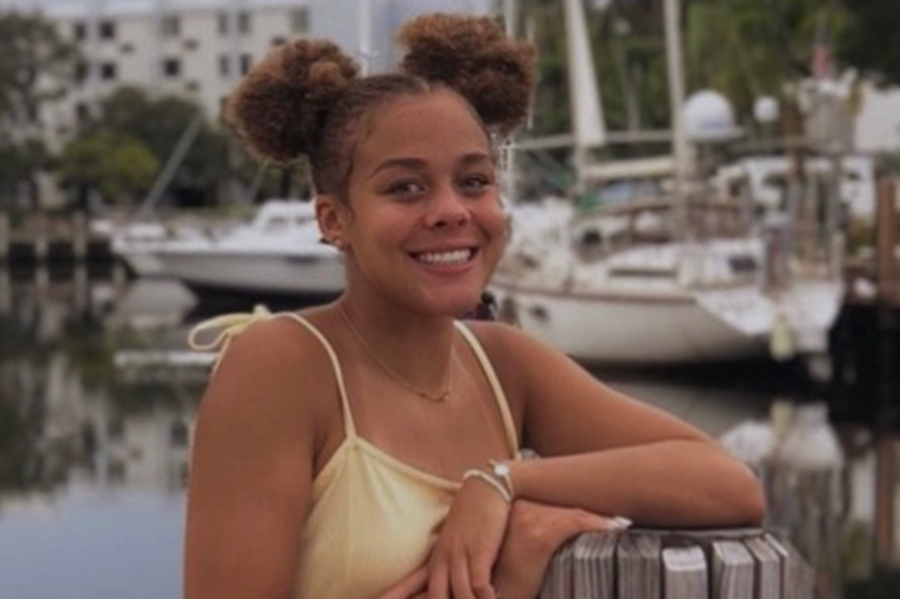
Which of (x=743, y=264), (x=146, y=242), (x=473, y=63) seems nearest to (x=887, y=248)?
(x=743, y=264)

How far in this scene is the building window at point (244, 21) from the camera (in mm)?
73250

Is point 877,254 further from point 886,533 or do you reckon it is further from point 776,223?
point 886,533

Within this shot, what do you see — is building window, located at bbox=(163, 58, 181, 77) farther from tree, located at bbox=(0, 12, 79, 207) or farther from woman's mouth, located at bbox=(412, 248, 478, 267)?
woman's mouth, located at bbox=(412, 248, 478, 267)

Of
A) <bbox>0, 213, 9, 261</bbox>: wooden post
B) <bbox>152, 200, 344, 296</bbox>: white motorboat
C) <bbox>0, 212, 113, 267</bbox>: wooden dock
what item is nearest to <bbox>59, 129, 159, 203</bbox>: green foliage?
<bbox>0, 212, 113, 267</bbox>: wooden dock

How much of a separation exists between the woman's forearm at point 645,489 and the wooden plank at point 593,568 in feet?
0.40

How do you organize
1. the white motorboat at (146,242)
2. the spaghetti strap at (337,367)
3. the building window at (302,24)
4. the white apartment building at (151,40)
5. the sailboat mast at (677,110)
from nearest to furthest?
the spaghetti strap at (337,367) < the building window at (302,24) < the sailboat mast at (677,110) < the white motorboat at (146,242) < the white apartment building at (151,40)

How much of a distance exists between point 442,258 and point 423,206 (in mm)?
55

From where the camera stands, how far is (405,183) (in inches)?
84.0

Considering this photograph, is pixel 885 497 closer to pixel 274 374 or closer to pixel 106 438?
pixel 106 438

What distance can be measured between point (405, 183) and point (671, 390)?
25890mm

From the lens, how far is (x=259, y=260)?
4666 centimetres

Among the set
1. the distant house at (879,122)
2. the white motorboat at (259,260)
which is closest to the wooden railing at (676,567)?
the white motorboat at (259,260)

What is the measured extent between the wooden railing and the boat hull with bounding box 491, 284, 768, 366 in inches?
1007

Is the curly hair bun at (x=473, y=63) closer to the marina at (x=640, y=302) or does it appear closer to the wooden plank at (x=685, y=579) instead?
the marina at (x=640, y=302)
